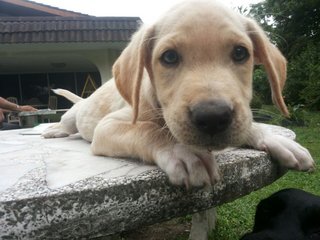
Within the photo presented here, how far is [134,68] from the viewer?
2.29 meters

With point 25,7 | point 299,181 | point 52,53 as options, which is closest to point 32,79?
point 25,7

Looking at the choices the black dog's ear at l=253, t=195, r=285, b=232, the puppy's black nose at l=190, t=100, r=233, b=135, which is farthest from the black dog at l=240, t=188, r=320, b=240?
the puppy's black nose at l=190, t=100, r=233, b=135

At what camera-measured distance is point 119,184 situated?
160 centimetres

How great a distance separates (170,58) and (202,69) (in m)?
0.26

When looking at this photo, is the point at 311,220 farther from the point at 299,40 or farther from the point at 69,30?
the point at 299,40

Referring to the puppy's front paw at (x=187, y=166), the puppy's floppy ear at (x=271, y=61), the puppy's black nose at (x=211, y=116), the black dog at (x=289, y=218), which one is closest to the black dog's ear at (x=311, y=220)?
the black dog at (x=289, y=218)

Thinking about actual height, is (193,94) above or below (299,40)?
below

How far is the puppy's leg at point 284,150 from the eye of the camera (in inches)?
85.8

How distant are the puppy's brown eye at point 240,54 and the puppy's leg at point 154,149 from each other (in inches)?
21.3

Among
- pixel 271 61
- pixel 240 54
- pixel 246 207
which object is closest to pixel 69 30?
pixel 246 207

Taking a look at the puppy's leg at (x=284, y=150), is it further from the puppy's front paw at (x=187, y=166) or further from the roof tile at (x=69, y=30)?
the roof tile at (x=69, y=30)

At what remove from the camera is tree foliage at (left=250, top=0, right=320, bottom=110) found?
52.8 feet

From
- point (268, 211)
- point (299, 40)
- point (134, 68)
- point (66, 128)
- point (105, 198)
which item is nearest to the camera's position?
point (105, 198)

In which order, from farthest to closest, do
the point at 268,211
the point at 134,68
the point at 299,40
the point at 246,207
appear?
the point at 299,40 < the point at 246,207 < the point at 268,211 < the point at 134,68
